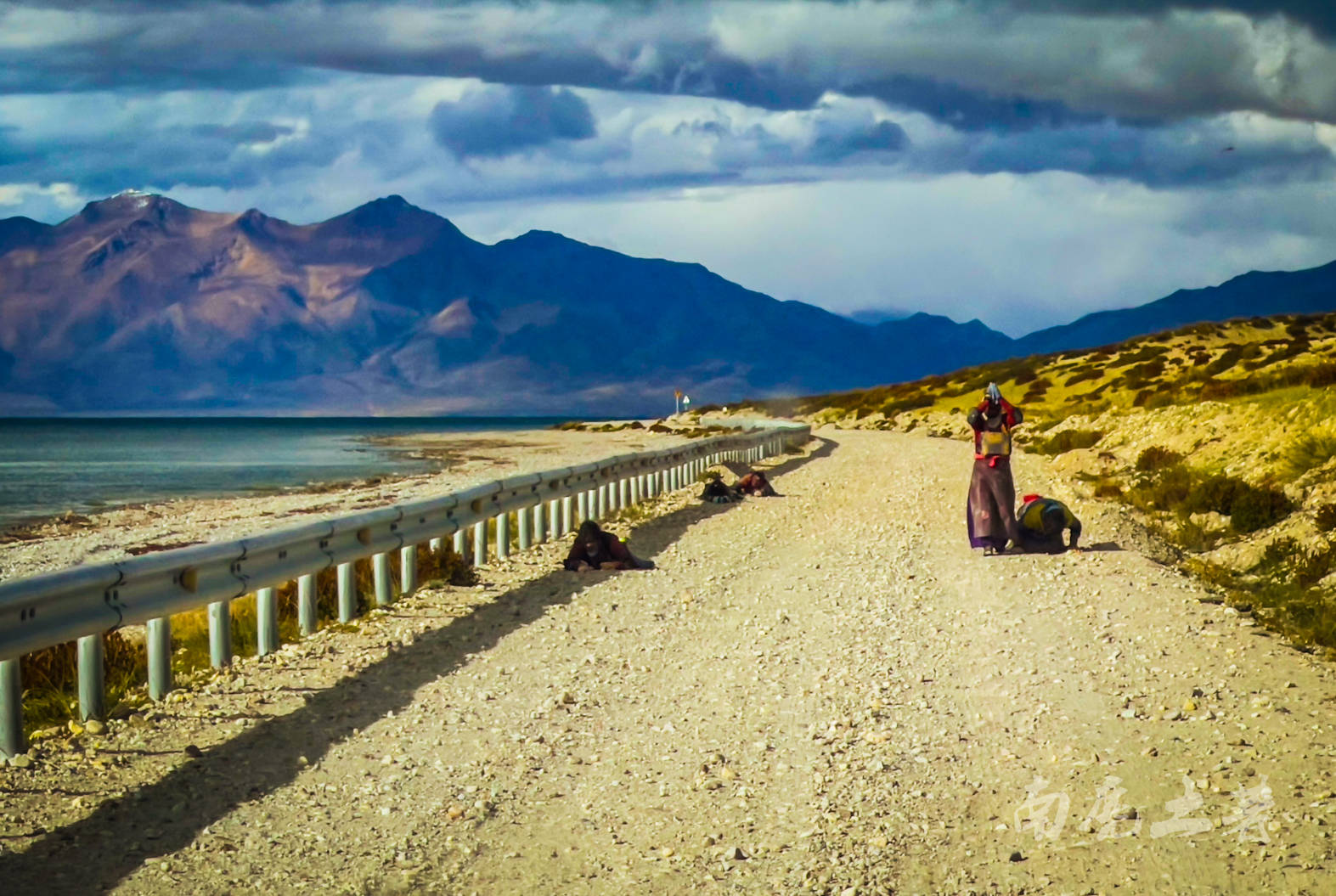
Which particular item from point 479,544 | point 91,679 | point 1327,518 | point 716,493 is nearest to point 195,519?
point 716,493

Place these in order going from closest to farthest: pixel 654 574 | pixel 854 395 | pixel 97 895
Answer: pixel 97 895 < pixel 654 574 < pixel 854 395

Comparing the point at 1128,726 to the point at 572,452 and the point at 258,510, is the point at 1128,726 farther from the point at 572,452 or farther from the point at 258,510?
the point at 572,452

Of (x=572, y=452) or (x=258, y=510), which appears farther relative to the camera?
(x=572, y=452)

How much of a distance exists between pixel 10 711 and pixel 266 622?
279cm

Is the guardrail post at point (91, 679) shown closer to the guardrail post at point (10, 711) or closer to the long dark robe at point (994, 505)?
the guardrail post at point (10, 711)

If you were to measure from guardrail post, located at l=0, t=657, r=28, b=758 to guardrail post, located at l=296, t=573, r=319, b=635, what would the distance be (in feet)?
11.3

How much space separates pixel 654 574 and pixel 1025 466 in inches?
767

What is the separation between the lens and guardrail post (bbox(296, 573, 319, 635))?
33.2ft

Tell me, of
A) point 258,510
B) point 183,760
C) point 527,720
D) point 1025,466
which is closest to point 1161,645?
point 527,720

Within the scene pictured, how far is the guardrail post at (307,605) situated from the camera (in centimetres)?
1012

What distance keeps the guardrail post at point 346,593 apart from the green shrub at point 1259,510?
10450mm

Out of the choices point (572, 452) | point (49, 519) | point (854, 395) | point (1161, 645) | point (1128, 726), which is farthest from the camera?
point (854, 395)

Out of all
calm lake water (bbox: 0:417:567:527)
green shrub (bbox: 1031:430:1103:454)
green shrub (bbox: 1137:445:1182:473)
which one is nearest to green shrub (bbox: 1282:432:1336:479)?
green shrub (bbox: 1137:445:1182:473)

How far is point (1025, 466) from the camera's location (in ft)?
102
